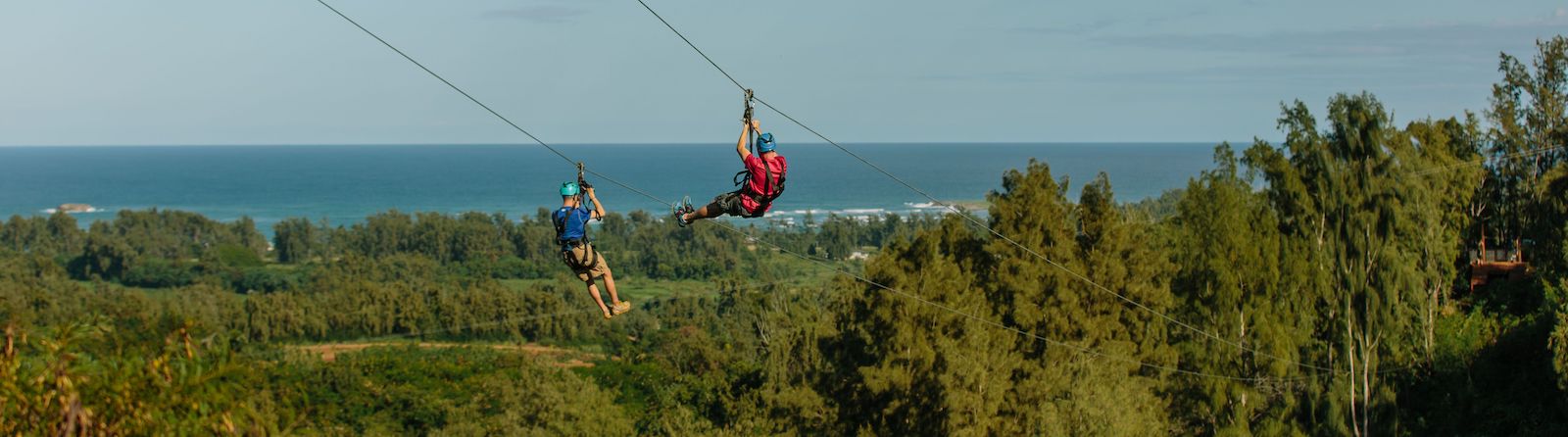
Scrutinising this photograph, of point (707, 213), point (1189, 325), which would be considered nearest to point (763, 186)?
point (707, 213)

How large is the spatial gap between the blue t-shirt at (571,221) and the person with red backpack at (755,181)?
1.04m

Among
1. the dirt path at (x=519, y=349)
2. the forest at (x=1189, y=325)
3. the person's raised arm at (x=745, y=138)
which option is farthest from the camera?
the dirt path at (x=519, y=349)

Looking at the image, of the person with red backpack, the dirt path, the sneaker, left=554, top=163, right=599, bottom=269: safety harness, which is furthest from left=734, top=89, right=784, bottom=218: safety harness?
the dirt path

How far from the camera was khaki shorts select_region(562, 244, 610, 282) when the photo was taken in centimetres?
1364

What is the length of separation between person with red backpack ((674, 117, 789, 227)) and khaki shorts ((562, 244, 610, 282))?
1.11m

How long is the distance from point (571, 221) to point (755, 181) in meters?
1.97

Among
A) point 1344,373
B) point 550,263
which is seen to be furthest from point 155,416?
point 550,263

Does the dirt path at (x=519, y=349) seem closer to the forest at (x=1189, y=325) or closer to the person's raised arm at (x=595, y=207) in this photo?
the forest at (x=1189, y=325)

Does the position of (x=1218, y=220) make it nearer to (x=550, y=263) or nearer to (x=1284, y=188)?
(x=1284, y=188)

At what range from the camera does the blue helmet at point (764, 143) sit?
502 inches

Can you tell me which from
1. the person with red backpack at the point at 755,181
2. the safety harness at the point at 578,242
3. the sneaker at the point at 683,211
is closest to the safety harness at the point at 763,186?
the person with red backpack at the point at 755,181

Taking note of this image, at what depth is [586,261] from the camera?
13.8m

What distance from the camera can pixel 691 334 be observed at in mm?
68812

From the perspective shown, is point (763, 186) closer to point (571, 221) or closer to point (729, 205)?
point (729, 205)
